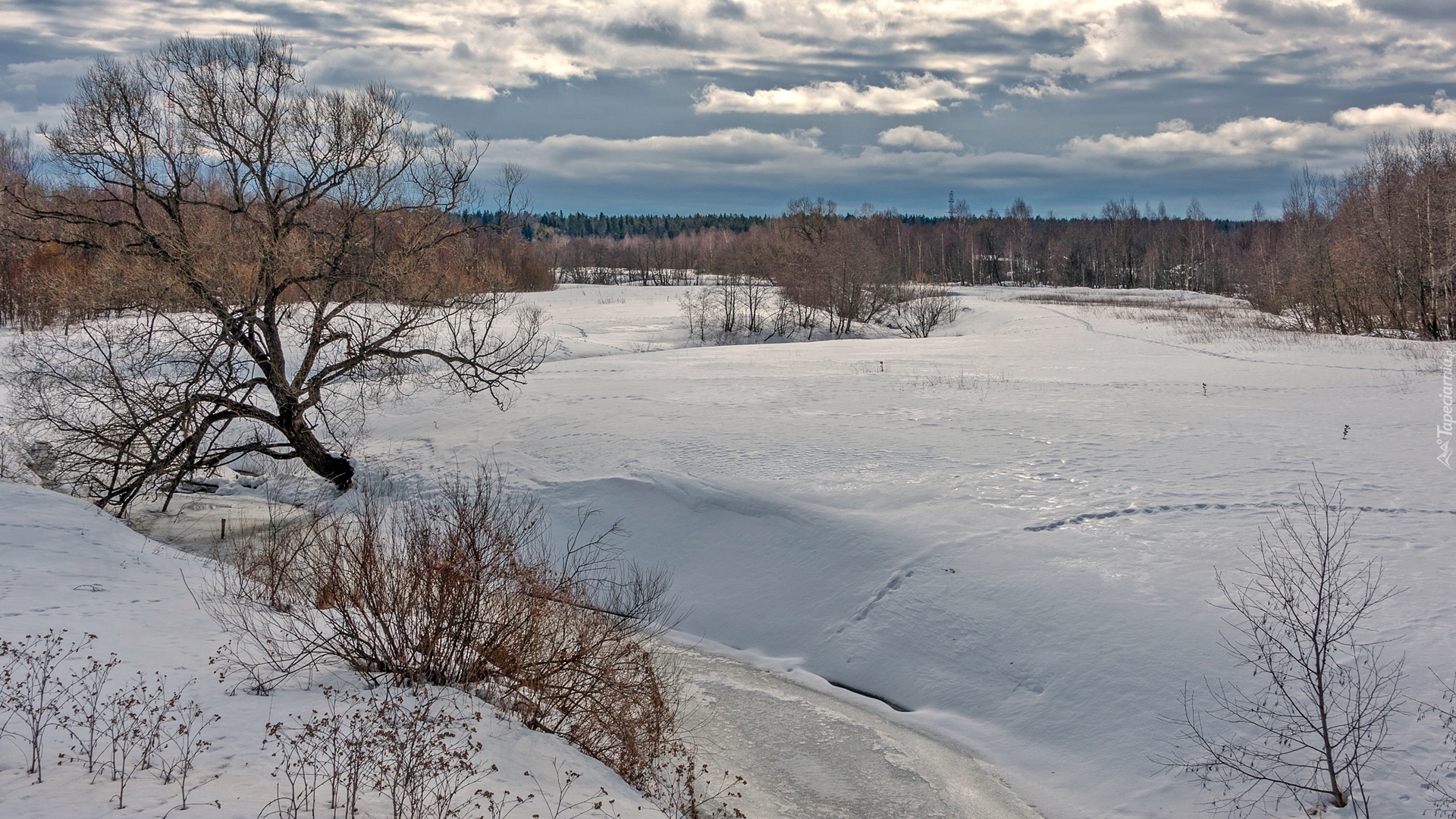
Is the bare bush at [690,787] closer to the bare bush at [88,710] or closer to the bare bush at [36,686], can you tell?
the bare bush at [88,710]

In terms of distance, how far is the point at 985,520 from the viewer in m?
14.5

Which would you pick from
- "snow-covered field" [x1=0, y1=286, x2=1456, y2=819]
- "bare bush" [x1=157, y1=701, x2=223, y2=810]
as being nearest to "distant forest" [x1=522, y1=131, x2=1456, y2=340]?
"snow-covered field" [x1=0, y1=286, x2=1456, y2=819]

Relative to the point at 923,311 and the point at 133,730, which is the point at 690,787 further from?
the point at 923,311

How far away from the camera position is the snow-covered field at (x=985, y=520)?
32.8 feet

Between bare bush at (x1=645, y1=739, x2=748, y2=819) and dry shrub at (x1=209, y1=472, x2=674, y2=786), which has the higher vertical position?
dry shrub at (x1=209, y1=472, x2=674, y2=786)

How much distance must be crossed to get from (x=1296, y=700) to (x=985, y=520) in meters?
5.66

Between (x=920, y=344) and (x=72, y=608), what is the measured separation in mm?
37752

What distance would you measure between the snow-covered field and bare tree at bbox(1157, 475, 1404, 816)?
0.85 feet

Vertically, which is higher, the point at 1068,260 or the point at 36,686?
the point at 1068,260

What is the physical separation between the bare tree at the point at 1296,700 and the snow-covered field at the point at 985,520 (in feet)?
0.85

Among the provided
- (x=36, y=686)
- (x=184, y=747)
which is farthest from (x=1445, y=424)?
(x=36, y=686)

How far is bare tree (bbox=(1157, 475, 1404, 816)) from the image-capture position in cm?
835

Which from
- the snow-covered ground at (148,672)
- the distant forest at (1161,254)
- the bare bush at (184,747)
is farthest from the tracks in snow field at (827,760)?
the distant forest at (1161,254)

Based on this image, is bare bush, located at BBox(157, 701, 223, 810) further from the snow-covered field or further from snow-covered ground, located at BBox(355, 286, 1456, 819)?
snow-covered ground, located at BBox(355, 286, 1456, 819)
